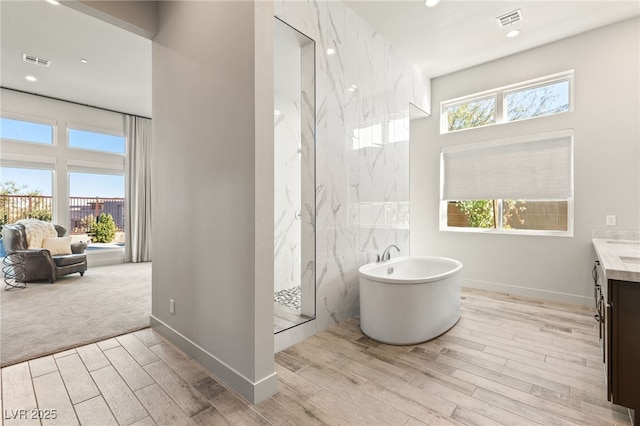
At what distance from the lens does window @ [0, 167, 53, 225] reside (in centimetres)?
527

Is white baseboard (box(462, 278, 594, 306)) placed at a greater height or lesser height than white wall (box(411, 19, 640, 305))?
lesser

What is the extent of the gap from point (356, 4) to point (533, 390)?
3.58m

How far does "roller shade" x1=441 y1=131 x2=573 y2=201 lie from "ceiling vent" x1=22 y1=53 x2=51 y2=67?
5723mm

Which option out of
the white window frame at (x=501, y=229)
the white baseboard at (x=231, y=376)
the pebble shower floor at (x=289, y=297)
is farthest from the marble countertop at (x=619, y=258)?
the pebble shower floor at (x=289, y=297)

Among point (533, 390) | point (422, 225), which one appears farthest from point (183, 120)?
point (422, 225)

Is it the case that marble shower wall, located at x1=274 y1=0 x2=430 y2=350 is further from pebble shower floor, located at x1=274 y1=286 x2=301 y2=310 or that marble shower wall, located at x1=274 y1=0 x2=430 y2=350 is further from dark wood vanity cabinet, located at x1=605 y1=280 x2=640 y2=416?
dark wood vanity cabinet, located at x1=605 y1=280 x2=640 y2=416

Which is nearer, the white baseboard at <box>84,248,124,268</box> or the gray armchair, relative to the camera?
the gray armchair

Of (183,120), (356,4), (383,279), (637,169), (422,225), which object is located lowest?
(383,279)

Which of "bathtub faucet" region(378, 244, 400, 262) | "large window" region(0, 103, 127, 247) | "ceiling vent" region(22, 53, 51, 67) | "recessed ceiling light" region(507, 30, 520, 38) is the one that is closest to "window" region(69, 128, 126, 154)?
"large window" region(0, 103, 127, 247)

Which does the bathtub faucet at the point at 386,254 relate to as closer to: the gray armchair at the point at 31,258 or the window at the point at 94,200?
the gray armchair at the point at 31,258

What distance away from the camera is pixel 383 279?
8.57 ft

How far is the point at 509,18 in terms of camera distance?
3.25 metres

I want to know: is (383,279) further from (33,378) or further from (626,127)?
(626,127)

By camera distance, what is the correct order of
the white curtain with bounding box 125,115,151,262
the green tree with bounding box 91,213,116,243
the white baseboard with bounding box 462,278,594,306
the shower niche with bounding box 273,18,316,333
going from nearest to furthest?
the shower niche with bounding box 273,18,316,333 → the white baseboard with bounding box 462,278,594,306 → the green tree with bounding box 91,213,116,243 → the white curtain with bounding box 125,115,151,262
